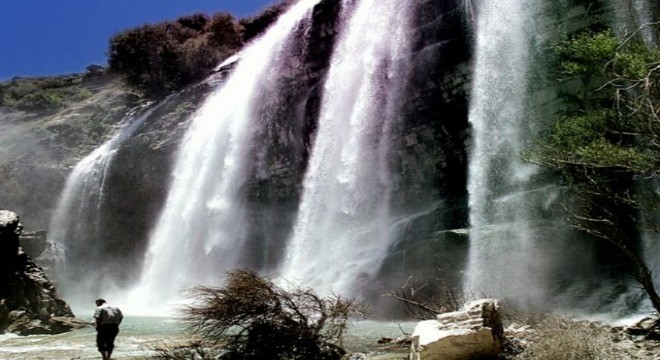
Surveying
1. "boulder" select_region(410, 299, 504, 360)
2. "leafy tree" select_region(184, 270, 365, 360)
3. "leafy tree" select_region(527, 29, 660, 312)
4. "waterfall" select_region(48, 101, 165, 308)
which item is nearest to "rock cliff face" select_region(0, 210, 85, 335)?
"leafy tree" select_region(184, 270, 365, 360)

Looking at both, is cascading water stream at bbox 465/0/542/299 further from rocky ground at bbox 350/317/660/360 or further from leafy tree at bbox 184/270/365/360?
leafy tree at bbox 184/270/365/360

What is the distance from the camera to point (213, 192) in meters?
26.6

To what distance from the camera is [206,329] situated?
351 inches

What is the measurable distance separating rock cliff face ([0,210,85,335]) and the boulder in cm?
1188

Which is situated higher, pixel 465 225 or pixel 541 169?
pixel 541 169

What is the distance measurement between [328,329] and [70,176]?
27.3m

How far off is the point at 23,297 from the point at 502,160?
15.1 meters

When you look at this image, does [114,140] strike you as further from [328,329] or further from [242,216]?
[328,329]

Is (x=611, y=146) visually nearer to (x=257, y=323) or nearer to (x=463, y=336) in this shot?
(x=463, y=336)

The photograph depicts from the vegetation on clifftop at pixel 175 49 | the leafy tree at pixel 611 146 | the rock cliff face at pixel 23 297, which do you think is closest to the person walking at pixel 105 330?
the rock cliff face at pixel 23 297

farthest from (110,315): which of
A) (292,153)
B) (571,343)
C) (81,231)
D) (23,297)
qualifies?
(81,231)

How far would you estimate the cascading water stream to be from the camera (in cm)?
1502

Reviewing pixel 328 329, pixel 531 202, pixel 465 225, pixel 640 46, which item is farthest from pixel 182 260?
pixel 640 46

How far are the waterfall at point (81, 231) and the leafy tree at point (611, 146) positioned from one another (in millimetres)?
24457
